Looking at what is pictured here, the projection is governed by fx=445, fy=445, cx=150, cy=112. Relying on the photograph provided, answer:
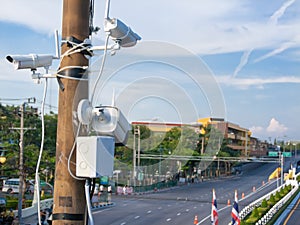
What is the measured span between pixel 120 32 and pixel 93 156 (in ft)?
2.40

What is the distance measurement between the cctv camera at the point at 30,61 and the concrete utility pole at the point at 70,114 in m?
0.11

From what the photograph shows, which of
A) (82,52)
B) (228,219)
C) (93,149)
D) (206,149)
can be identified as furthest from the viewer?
(228,219)

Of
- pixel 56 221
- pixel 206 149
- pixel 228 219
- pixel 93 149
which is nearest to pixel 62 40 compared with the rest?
pixel 93 149

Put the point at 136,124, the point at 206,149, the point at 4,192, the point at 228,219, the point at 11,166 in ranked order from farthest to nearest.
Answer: the point at 4,192
the point at 11,166
the point at 228,219
the point at 206,149
the point at 136,124

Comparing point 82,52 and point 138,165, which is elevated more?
point 82,52

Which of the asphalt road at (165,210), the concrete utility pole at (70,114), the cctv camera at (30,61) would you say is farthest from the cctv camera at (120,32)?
the asphalt road at (165,210)

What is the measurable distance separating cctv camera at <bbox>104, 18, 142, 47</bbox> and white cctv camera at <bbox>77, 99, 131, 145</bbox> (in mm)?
394

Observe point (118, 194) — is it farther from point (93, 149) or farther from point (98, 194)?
point (93, 149)

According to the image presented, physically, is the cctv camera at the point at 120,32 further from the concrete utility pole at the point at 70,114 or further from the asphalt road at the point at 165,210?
the asphalt road at the point at 165,210

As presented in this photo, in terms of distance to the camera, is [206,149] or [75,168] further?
[206,149]

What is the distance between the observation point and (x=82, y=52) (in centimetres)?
276

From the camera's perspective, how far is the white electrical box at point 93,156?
2590 millimetres

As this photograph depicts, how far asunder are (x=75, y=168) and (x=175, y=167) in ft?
3.82

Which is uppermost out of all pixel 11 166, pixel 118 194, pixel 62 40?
pixel 62 40
